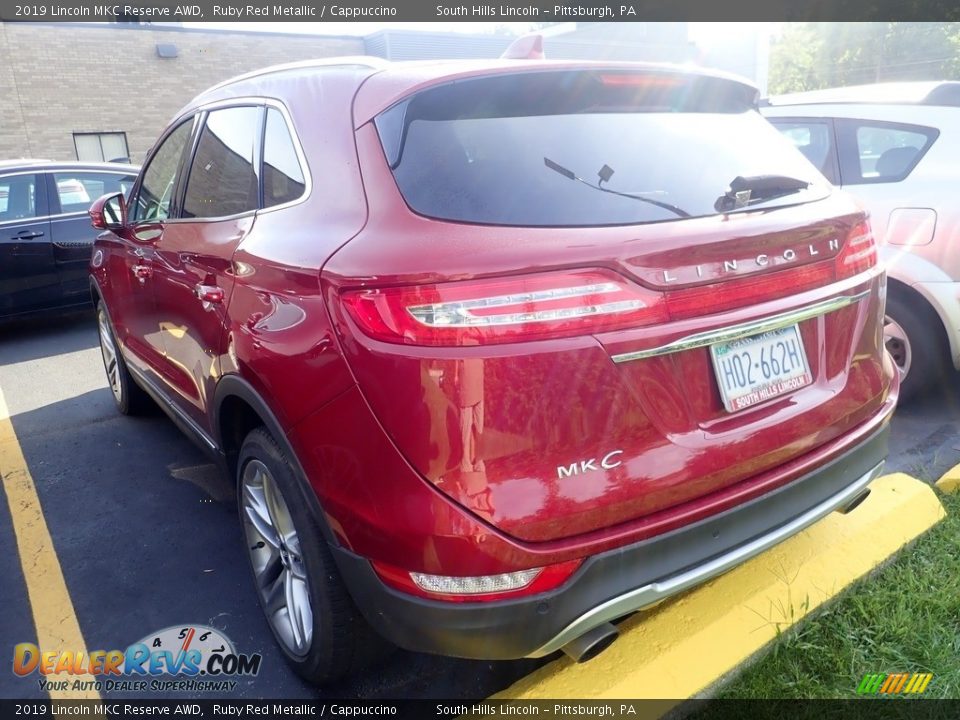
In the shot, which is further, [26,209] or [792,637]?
[26,209]

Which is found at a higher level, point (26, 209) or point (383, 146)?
point (383, 146)

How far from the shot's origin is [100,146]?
19234 millimetres

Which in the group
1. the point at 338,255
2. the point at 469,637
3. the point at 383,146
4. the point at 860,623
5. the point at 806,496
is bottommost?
the point at 860,623

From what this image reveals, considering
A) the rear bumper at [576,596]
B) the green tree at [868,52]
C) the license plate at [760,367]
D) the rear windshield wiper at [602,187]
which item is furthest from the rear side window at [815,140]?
the green tree at [868,52]

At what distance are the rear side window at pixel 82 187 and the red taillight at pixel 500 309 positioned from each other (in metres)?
6.66

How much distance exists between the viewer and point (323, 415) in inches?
74.4

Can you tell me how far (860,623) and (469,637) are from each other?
57.7 inches

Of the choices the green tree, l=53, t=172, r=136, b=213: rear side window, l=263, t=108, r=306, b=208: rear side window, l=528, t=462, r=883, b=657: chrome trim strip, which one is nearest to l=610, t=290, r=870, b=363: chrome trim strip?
l=528, t=462, r=883, b=657: chrome trim strip

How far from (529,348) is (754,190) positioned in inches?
35.7

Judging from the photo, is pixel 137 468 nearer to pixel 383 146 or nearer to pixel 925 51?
pixel 383 146

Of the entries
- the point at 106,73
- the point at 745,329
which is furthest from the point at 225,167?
the point at 106,73

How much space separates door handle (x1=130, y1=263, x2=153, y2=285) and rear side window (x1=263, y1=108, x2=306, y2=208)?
1209mm

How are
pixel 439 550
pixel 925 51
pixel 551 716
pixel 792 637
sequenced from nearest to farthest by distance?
pixel 439 550 → pixel 551 716 → pixel 792 637 → pixel 925 51

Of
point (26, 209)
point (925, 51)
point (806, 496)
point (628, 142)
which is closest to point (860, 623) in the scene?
point (806, 496)
